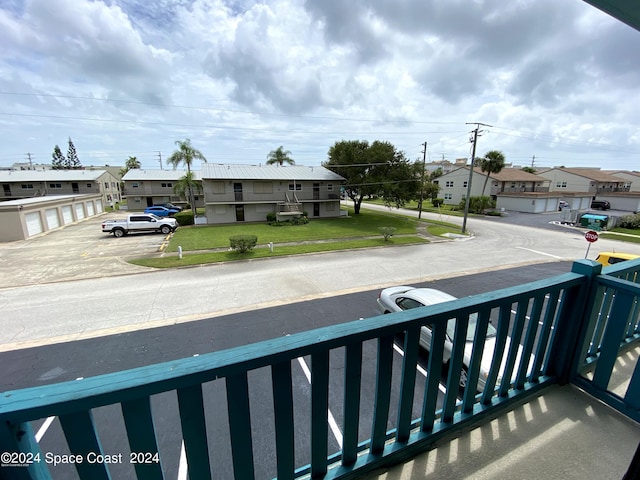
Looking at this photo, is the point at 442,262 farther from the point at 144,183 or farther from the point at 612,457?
the point at 144,183

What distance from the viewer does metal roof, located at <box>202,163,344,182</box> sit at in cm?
3038

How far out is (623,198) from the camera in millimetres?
42375

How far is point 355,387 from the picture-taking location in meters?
1.98

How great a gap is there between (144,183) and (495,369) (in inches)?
1849

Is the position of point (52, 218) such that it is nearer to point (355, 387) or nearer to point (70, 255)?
point (70, 255)

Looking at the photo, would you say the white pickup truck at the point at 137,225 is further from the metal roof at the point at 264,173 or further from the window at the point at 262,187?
the window at the point at 262,187

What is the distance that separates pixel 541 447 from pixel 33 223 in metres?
33.0

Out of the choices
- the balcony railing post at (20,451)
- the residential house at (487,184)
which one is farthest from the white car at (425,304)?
the residential house at (487,184)

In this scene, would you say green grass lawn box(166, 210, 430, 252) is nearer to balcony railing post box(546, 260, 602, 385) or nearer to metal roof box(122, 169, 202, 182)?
metal roof box(122, 169, 202, 182)

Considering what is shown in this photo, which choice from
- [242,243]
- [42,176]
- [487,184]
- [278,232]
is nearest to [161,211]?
[278,232]

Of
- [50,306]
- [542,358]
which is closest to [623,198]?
[542,358]

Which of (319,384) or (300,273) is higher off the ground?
(319,384)

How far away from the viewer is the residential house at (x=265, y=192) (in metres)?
30.0

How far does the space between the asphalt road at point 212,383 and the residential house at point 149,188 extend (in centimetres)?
3437
